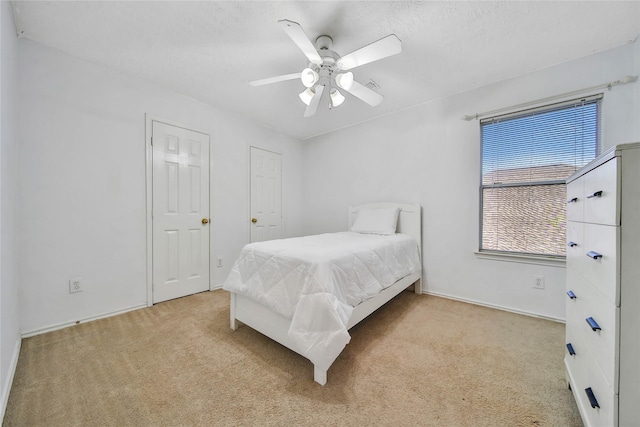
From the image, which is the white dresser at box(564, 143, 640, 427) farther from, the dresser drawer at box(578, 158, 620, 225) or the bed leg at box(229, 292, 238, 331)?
the bed leg at box(229, 292, 238, 331)

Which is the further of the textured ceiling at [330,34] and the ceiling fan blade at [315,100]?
the ceiling fan blade at [315,100]

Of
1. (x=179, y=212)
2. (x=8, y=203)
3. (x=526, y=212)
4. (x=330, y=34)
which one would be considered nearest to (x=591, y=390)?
(x=526, y=212)

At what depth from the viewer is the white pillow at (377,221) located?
2926mm

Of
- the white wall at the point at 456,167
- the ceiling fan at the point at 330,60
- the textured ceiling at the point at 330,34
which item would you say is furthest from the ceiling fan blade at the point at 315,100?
the white wall at the point at 456,167

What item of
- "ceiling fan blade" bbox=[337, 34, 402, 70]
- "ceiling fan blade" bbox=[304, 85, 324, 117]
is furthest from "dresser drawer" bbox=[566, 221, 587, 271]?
"ceiling fan blade" bbox=[304, 85, 324, 117]

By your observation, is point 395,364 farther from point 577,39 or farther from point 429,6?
point 577,39

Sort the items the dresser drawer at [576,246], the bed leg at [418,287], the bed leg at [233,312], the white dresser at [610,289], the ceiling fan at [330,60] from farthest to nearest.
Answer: the bed leg at [418,287] < the bed leg at [233,312] < the ceiling fan at [330,60] < the dresser drawer at [576,246] < the white dresser at [610,289]

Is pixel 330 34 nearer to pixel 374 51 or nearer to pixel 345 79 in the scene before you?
pixel 345 79

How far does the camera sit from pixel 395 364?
1562 mm

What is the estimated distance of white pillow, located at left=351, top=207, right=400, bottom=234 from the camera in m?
2.93

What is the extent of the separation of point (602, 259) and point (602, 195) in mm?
237

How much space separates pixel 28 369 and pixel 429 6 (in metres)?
3.42

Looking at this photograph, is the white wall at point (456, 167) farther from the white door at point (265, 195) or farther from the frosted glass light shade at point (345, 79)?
the frosted glass light shade at point (345, 79)

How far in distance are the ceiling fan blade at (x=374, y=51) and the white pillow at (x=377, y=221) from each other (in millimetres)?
1787
